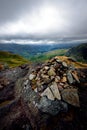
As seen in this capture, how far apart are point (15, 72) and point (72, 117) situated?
2246 cm

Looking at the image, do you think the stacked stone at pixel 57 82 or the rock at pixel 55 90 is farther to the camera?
the stacked stone at pixel 57 82

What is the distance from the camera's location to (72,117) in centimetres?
2836

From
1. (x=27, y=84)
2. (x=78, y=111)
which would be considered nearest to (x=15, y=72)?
(x=27, y=84)

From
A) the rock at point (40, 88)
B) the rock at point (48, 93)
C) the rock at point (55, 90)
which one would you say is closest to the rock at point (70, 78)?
the rock at point (55, 90)

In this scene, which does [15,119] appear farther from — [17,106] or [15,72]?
[15,72]

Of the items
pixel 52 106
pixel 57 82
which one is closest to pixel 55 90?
pixel 57 82

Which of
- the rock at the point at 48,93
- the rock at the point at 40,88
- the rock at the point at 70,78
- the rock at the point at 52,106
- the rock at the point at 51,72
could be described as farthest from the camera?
the rock at the point at 51,72

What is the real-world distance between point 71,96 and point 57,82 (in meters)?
4.09

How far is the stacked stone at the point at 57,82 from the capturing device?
3058 centimetres

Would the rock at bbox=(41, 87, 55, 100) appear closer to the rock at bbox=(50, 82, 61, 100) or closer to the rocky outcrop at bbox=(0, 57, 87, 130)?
the rocky outcrop at bbox=(0, 57, 87, 130)

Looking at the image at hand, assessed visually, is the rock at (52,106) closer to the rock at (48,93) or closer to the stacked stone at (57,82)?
the rock at (48,93)

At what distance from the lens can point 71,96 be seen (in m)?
30.7

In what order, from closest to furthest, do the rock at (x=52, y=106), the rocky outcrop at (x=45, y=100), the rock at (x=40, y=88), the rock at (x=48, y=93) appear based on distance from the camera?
the rocky outcrop at (x=45, y=100), the rock at (x=52, y=106), the rock at (x=48, y=93), the rock at (x=40, y=88)

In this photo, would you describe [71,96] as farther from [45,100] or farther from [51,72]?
[51,72]
